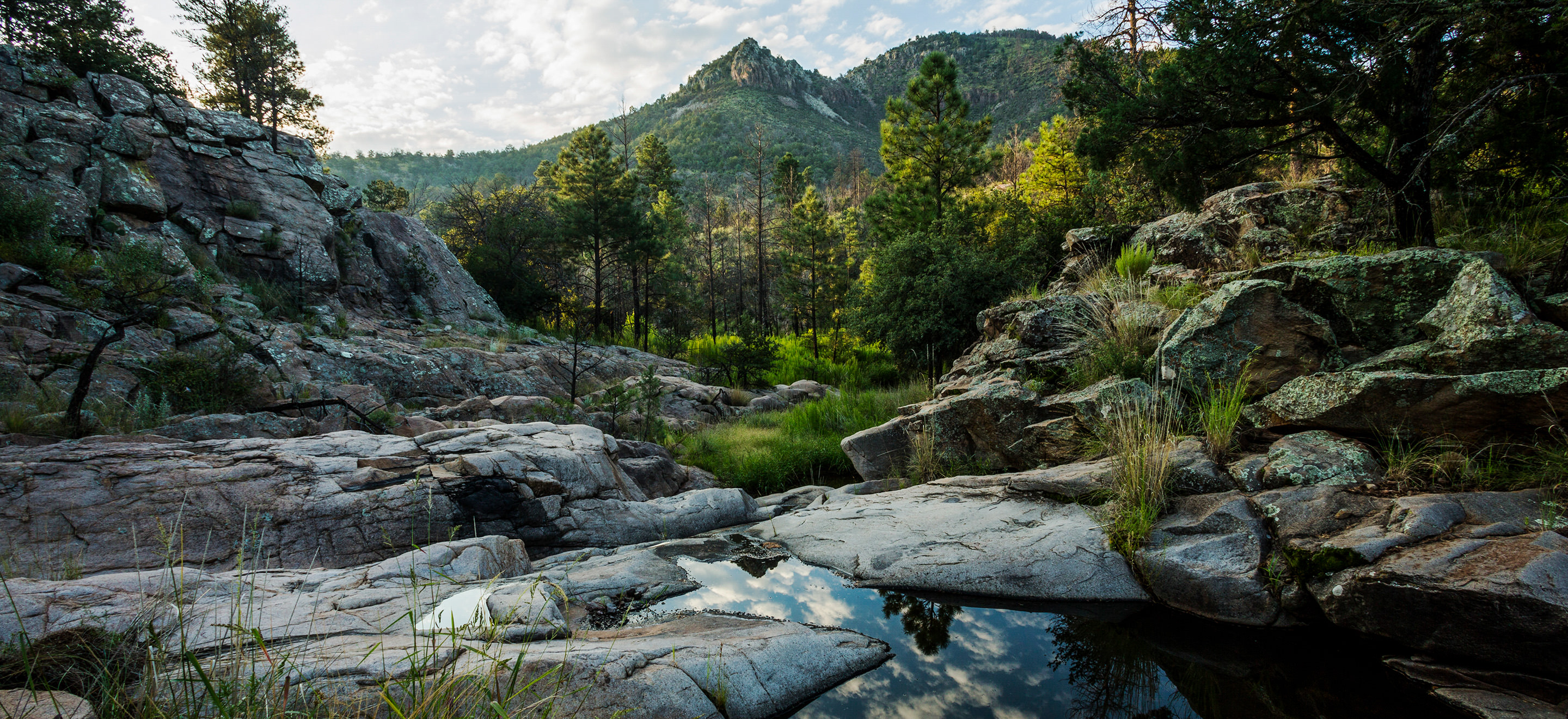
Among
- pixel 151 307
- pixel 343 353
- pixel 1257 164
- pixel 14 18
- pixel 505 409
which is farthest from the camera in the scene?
pixel 14 18

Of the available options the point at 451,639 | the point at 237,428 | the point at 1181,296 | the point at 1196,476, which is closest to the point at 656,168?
the point at 237,428

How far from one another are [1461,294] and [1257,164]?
199 inches

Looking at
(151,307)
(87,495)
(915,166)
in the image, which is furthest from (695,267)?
(87,495)

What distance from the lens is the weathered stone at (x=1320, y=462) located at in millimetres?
4219

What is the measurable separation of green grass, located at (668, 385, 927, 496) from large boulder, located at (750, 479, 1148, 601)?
2.94 meters

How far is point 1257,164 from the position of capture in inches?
336

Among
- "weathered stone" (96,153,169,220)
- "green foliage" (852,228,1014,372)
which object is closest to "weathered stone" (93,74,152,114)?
"weathered stone" (96,153,169,220)

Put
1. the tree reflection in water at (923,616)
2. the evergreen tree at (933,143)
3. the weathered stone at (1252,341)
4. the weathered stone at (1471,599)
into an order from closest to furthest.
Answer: the weathered stone at (1471,599) → the tree reflection in water at (923,616) → the weathered stone at (1252,341) → the evergreen tree at (933,143)

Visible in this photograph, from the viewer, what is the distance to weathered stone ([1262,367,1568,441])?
3.81 metres

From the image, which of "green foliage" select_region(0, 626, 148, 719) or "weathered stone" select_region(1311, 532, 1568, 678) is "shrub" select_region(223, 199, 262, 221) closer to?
"green foliage" select_region(0, 626, 148, 719)

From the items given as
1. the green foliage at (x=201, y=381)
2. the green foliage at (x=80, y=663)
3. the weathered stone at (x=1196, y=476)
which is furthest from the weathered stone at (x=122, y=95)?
the weathered stone at (x=1196, y=476)

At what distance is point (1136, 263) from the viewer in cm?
878

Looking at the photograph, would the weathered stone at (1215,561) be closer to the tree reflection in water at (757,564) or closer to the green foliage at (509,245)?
the tree reflection in water at (757,564)

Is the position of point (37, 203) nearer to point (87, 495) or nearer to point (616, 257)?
point (87, 495)
